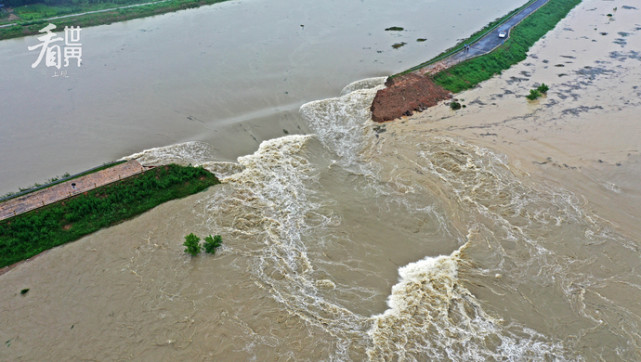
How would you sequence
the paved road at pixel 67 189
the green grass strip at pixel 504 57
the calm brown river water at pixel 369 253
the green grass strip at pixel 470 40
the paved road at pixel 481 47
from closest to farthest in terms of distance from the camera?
the calm brown river water at pixel 369 253, the paved road at pixel 67 189, the green grass strip at pixel 504 57, the paved road at pixel 481 47, the green grass strip at pixel 470 40

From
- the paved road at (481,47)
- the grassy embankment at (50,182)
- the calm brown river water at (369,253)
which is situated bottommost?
the calm brown river water at (369,253)

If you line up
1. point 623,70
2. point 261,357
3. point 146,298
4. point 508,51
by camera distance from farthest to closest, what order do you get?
point 508,51
point 623,70
point 146,298
point 261,357

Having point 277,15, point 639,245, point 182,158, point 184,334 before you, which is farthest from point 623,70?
point 184,334

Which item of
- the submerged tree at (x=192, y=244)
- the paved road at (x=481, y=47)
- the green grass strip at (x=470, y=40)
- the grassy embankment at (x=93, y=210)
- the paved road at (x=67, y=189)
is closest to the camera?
the submerged tree at (x=192, y=244)

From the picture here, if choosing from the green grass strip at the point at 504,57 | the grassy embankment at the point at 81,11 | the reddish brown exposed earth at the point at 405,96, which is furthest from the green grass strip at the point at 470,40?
the grassy embankment at the point at 81,11

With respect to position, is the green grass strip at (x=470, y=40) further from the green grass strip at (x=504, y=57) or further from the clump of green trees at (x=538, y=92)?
the clump of green trees at (x=538, y=92)

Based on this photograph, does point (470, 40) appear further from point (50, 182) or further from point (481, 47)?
point (50, 182)

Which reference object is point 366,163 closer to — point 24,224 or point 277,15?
point 24,224
